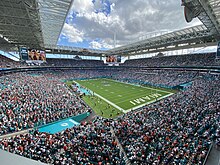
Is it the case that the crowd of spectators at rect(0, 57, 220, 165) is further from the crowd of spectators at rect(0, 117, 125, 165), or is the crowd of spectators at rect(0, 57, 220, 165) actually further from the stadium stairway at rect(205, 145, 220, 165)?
the stadium stairway at rect(205, 145, 220, 165)

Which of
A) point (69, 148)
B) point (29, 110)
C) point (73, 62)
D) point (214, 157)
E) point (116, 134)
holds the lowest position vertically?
point (214, 157)

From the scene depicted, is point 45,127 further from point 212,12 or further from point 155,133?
point 212,12

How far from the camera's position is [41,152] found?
884cm

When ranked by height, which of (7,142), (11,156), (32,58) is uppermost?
(32,58)

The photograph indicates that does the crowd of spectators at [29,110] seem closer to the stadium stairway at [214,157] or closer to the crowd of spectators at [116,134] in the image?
the crowd of spectators at [116,134]

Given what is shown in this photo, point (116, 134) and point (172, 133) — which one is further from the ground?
point (172, 133)

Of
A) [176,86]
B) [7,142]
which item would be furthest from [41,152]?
[176,86]

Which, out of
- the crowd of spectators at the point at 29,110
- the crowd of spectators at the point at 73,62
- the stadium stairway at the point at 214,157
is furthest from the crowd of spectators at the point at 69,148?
the crowd of spectators at the point at 73,62

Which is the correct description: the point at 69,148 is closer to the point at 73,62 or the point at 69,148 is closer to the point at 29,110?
the point at 29,110

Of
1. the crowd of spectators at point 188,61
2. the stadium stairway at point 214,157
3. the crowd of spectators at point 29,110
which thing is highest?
the crowd of spectators at point 188,61

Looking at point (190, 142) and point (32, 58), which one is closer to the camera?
point (190, 142)

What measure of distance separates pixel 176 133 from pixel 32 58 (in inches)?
1353

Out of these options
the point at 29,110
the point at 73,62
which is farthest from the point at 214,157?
the point at 73,62

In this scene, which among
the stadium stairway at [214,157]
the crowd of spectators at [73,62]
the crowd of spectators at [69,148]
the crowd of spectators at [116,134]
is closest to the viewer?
the crowd of spectators at [69,148]
